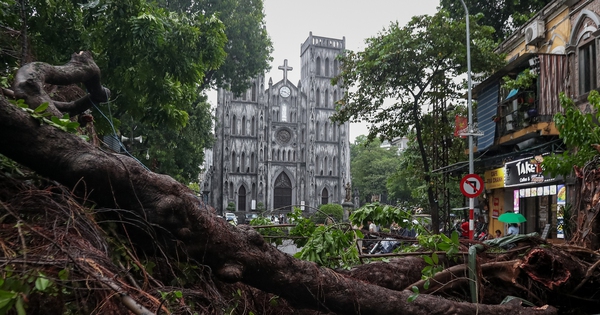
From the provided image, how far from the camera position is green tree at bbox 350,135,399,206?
61625mm

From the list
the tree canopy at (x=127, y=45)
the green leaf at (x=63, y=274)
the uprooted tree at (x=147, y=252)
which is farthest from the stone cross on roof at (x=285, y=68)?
the green leaf at (x=63, y=274)

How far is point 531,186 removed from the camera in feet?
52.5

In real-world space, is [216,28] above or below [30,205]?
above

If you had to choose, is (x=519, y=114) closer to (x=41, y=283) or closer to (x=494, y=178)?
(x=494, y=178)

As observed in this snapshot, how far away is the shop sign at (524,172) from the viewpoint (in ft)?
48.8

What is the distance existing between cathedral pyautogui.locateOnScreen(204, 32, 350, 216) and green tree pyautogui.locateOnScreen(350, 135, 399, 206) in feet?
12.0

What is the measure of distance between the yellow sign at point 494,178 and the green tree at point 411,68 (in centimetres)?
225

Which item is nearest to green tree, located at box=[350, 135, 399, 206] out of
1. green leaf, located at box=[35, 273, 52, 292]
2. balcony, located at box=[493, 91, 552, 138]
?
balcony, located at box=[493, 91, 552, 138]

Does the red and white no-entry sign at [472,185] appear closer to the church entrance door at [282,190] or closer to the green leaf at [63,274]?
the green leaf at [63,274]

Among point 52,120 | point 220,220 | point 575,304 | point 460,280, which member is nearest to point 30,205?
point 52,120

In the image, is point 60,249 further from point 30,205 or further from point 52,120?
point 52,120

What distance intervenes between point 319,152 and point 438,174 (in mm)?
42980

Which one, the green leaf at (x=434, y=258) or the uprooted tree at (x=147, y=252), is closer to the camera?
the uprooted tree at (x=147, y=252)

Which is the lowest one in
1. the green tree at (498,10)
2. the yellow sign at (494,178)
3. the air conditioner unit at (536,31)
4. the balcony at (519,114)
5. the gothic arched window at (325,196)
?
the gothic arched window at (325,196)
